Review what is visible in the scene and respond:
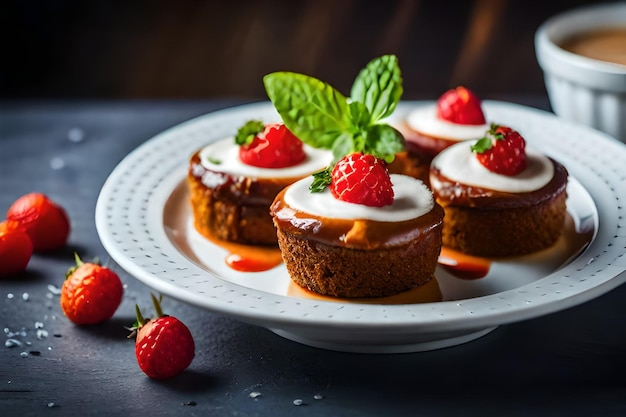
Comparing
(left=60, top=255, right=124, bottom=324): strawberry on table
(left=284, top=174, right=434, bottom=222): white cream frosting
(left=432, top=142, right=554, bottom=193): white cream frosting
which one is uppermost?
(left=284, top=174, right=434, bottom=222): white cream frosting

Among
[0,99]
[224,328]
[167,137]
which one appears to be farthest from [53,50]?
[224,328]

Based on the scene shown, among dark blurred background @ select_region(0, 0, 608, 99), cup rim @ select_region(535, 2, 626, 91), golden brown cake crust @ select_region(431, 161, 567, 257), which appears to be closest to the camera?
golden brown cake crust @ select_region(431, 161, 567, 257)

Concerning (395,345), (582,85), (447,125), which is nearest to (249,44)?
(582,85)

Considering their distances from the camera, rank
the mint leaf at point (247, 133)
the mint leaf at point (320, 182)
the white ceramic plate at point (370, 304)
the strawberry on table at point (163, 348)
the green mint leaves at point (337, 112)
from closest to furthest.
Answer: the white ceramic plate at point (370, 304) < the strawberry on table at point (163, 348) < the mint leaf at point (320, 182) < the green mint leaves at point (337, 112) < the mint leaf at point (247, 133)

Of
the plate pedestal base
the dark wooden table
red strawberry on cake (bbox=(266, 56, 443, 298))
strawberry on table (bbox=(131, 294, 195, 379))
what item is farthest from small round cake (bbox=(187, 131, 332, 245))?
strawberry on table (bbox=(131, 294, 195, 379))

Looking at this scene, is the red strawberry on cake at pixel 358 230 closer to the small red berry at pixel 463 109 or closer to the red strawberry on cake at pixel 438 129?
the red strawberry on cake at pixel 438 129

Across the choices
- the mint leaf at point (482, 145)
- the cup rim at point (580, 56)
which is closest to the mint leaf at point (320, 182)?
the mint leaf at point (482, 145)

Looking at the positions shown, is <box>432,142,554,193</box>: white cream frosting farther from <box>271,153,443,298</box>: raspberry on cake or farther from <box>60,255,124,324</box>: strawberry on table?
<box>60,255,124,324</box>: strawberry on table

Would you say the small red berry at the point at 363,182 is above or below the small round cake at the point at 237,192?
above
